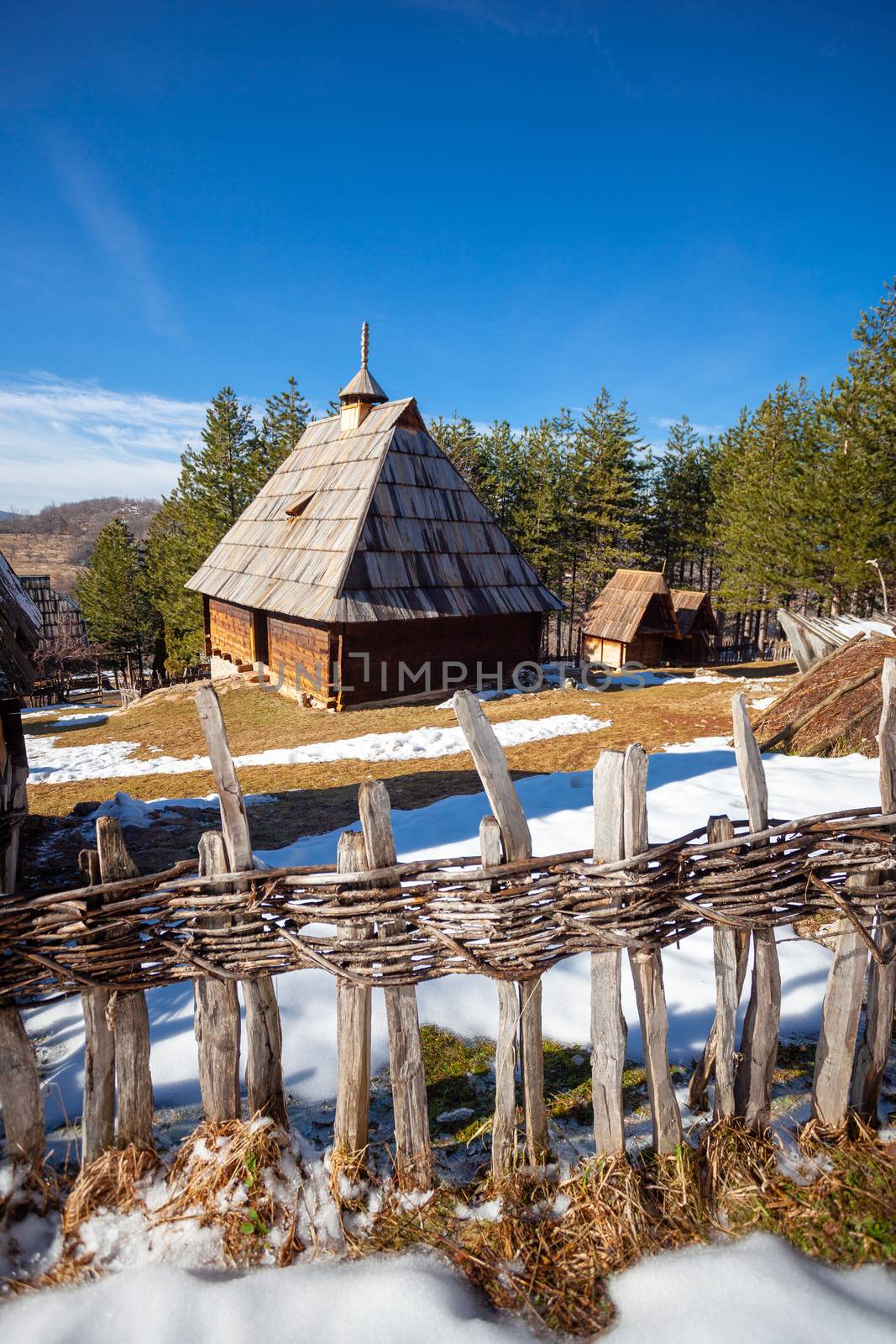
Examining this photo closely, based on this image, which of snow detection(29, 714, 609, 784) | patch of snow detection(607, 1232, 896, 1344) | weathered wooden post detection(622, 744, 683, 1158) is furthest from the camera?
snow detection(29, 714, 609, 784)

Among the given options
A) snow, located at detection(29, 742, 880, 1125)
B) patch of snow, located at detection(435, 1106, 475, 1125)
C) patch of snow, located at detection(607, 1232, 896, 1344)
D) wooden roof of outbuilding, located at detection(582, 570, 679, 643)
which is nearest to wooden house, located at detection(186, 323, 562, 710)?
wooden roof of outbuilding, located at detection(582, 570, 679, 643)

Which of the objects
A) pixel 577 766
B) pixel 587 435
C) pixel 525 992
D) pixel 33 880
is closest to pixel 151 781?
pixel 33 880

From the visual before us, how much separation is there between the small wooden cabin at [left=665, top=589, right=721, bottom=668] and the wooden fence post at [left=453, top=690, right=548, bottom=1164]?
2679 centimetres

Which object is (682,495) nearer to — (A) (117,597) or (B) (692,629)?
(B) (692,629)

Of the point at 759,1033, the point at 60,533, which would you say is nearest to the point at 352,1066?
the point at 759,1033

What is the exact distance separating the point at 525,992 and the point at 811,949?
240cm

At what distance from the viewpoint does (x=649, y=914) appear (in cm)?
→ 231

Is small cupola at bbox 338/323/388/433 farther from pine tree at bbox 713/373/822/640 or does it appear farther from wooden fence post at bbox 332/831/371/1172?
wooden fence post at bbox 332/831/371/1172

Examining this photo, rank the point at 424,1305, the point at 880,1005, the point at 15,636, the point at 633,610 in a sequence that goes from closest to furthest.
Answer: the point at 424,1305
the point at 880,1005
the point at 15,636
the point at 633,610

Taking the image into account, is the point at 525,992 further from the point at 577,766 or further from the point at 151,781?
the point at 151,781

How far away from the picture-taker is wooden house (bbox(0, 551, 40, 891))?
470 cm

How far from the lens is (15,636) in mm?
5402

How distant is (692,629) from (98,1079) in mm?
28309

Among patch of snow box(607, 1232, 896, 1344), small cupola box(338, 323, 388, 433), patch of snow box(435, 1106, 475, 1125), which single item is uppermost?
small cupola box(338, 323, 388, 433)
